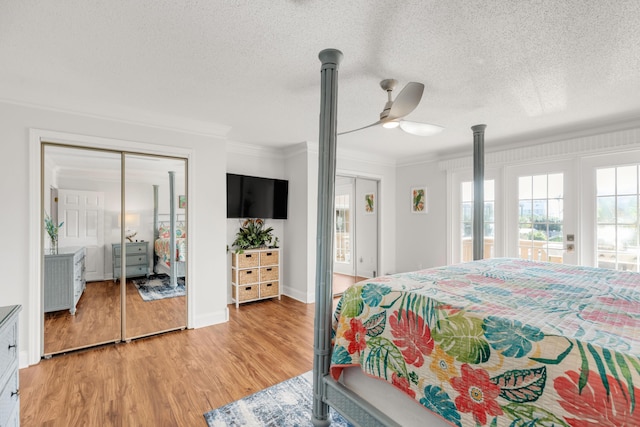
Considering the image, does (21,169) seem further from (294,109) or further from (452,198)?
(452,198)

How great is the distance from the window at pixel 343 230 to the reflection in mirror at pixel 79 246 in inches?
153

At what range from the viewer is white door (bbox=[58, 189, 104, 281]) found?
2.62 meters

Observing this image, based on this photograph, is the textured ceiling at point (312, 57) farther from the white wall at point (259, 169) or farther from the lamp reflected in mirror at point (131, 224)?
the white wall at point (259, 169)

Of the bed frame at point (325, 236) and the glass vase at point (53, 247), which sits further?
the glass vase at point (53, 247)

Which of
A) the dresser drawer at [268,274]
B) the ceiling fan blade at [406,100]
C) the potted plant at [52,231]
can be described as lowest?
the dresser drawer at [268,274]

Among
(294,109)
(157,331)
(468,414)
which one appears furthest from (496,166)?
(157,331)

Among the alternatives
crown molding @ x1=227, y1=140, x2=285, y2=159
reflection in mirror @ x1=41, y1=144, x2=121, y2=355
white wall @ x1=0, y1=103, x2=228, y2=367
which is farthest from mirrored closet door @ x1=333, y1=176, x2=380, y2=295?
reflection in mirror @ x1=41, y1=144, x2=121, y2=355

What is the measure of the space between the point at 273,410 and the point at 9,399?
130 centimetres

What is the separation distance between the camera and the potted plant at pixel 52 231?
8.33 ft

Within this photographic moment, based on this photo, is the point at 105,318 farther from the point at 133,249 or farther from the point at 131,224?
the point at 131,224

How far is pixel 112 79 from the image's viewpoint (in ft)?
7.38

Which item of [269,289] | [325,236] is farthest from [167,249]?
[325,236]

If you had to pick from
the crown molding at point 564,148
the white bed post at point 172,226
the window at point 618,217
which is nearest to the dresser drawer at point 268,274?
the white bed post at point 172,226

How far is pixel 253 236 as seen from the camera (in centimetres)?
424
